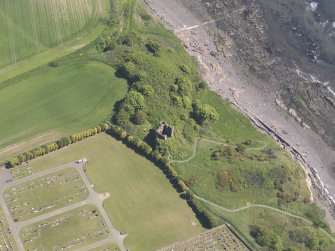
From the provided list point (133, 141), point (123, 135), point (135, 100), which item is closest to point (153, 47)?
point (135, 100)

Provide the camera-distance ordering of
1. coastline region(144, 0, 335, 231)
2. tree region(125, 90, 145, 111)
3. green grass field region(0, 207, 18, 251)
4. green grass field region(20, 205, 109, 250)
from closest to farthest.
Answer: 1. green grass field region(0, 207, 18, 251)
2. green grass field region(20, 205, 109, 250)
3. tree region(125, 90, 145, 111)
4. coastline region(144, 0, 335, 231)

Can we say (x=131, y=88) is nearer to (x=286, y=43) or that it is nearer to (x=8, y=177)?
(x=8, y=177)

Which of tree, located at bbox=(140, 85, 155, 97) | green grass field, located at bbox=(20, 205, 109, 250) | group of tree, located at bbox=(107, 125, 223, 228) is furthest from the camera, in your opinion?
tree, located at bbox=(140, 85, 155, 97)

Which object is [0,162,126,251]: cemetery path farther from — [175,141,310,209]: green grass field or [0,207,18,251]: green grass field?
[175,141,310,209]: green grass field

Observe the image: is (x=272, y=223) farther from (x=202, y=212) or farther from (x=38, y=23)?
(x=38, y=23)

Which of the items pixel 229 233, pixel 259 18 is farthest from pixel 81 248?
pixel 259 18

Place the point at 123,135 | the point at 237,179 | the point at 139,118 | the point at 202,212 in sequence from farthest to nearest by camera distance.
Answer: the point at 139,118, the point at 123,135, the point at 237,179, the point at 202,212

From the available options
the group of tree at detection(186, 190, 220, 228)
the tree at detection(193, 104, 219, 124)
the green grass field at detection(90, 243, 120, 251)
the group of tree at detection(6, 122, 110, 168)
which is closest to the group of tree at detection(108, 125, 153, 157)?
the group of tree at detection(6, 122, 110, 168)
